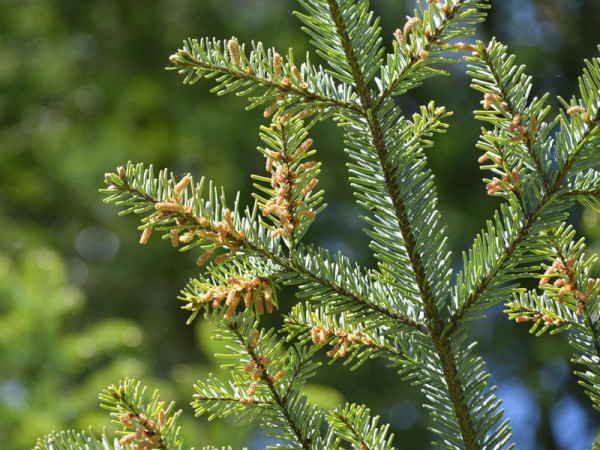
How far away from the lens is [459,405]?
0.67 m

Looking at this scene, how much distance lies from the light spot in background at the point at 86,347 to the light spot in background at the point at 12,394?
21 centimetres

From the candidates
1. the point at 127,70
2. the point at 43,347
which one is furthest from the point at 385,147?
the point at 127,70

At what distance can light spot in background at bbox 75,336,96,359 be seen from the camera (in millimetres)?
2165

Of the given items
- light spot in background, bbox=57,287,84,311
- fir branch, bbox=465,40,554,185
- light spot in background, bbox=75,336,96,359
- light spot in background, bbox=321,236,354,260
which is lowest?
fir branch, bbox=465,40,554,185

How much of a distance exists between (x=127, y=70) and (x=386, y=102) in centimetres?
375

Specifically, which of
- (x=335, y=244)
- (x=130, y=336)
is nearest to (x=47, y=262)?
(x=130, y=336)

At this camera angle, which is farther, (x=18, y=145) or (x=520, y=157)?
(x=18, y=145)

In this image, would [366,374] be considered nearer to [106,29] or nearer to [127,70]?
[127,70]

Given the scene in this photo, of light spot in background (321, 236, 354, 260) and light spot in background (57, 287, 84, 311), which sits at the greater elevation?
light spot in background (321, 236, 354, 260)

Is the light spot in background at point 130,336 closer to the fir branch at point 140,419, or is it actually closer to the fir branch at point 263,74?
the fir branch at point 140,419

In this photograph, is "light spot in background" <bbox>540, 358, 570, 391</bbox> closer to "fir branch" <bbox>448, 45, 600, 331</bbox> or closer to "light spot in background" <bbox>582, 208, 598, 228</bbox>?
"light spot in background" <bbox>582, 208, 598, 228</bbox>

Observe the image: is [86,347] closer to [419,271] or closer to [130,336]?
[130,336]

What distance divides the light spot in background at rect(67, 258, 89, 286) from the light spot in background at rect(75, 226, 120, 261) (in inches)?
4.0

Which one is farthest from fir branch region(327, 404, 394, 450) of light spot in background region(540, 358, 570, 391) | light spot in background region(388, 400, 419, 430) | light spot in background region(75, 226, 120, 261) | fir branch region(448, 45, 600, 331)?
light spot in background region(75, 226, 120, 261)
